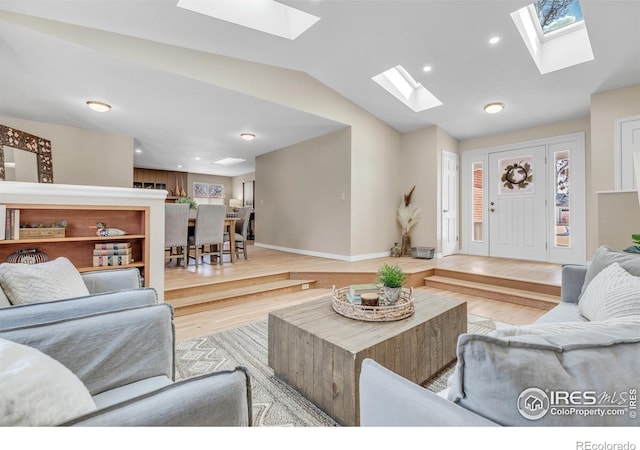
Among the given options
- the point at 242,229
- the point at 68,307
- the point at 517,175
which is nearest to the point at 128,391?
the point at 68,307

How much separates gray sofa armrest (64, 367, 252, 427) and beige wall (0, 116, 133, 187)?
5580mm


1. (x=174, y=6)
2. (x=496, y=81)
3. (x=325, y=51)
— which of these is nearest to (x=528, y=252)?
(x=496, y=81)

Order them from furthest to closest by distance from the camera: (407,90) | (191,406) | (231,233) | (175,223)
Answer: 1. (231,233)
2. (407,90)
3. (175,223)
4. (191,406)

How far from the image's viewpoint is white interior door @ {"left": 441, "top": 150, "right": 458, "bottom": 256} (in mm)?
5484

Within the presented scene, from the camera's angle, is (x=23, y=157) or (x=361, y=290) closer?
(x=361, y=290)

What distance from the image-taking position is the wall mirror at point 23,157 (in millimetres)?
3033

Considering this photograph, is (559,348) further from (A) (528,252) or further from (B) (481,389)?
(A) (528,252)

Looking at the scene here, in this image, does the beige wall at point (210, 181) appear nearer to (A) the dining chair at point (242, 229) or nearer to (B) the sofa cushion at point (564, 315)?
(A) the dining chair at point (242, 229)

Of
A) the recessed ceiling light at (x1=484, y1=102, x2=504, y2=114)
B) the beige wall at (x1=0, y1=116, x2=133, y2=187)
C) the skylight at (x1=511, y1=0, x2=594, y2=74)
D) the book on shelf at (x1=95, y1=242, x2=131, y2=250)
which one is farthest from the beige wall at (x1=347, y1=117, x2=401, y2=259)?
the beige wall at (x1=0, y1=116, x2=133, y2=187)

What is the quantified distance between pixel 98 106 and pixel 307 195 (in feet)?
11.2

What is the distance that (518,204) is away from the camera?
17.0ft

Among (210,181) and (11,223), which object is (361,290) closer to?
(11,223)

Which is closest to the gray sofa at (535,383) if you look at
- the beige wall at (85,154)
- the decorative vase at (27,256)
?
the decorative vase at (27,256)

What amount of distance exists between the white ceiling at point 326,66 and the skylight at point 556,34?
0.12m
